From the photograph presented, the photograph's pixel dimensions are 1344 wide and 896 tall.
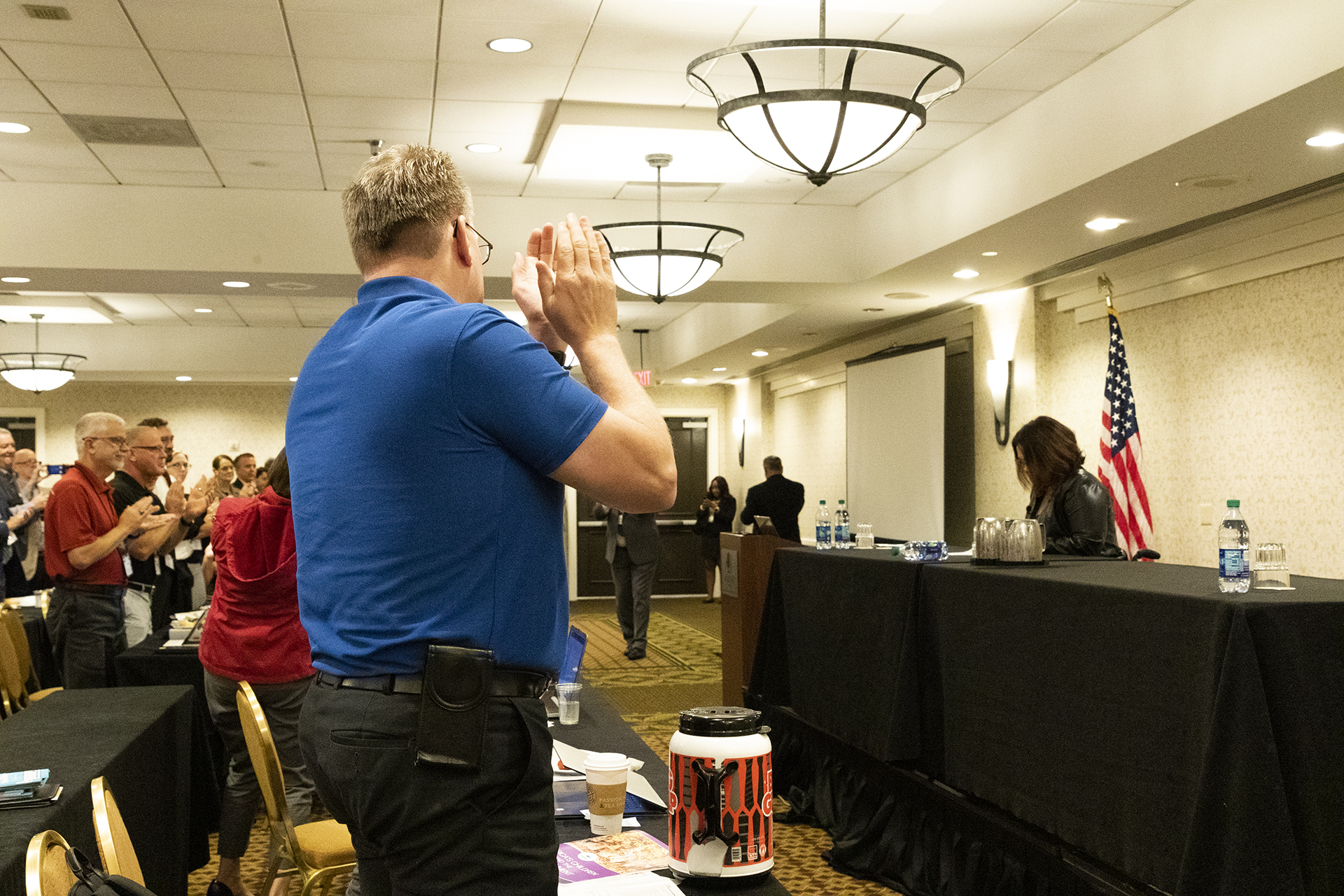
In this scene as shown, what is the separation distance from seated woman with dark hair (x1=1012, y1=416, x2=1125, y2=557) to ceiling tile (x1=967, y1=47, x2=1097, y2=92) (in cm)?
161

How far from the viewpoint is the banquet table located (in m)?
2.22

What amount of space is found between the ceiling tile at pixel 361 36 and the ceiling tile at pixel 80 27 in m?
0.66

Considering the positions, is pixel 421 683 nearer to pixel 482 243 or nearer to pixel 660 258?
pixel 482 243

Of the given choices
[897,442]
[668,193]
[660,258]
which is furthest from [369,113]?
[897,442]

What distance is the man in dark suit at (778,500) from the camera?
1068 centimetres

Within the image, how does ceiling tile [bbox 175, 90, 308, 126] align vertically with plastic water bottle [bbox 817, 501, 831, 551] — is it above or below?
above

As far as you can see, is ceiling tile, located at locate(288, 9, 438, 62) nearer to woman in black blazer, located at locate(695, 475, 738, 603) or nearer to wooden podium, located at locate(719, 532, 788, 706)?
wooden podium, located at locate(719, 532, 788, 706)

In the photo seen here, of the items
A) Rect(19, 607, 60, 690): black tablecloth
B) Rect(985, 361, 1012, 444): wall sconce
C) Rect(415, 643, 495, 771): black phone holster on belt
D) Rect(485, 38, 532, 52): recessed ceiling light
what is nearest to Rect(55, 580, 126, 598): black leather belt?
Rect(19, 607, 60, 690): black tablecloth

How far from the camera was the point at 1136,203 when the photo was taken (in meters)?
5.40

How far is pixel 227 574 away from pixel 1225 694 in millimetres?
2735

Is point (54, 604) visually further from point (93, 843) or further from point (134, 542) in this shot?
point (93, 843)

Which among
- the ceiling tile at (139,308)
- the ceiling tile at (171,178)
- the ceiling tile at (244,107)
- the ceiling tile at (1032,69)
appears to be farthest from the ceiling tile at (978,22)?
the ceiling tile at (139,308)

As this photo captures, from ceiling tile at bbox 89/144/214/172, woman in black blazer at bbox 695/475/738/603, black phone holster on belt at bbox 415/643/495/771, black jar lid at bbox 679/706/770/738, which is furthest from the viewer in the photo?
woman in black blazer at bbox 695/475/738/603

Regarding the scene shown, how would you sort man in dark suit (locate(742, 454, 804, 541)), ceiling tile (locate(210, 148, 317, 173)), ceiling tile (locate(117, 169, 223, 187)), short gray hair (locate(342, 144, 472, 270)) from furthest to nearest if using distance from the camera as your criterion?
man in dark suit (locate(742, 454, 804, 541)), ceiling tile (locate(117, 169, 223, 187)), ceiling tile (locate(210, 148, 317, 173)), short gray hair (locate(342, 144, 472, 270))
